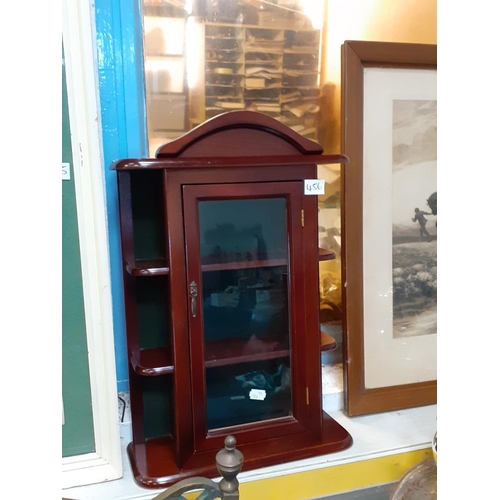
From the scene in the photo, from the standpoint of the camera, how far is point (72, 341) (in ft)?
3.18

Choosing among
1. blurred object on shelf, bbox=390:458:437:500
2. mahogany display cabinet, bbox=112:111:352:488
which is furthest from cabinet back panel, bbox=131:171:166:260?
blurred object on shelf, bbox=390:458:437:500

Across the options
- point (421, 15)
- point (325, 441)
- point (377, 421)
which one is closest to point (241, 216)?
point (325, 441)

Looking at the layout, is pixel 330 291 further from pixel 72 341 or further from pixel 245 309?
pixel 72 341

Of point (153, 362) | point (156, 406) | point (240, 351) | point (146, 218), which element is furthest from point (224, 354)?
point (146, 218)

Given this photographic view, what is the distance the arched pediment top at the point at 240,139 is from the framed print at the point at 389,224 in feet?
0.76

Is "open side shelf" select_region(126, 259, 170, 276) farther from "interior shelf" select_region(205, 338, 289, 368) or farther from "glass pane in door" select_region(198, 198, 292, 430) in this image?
"interior shelf" select_region(205, 338, 289, 368)

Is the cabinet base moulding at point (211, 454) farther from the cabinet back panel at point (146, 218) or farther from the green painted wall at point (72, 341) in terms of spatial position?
the cabinet back panel at point (146, 218)

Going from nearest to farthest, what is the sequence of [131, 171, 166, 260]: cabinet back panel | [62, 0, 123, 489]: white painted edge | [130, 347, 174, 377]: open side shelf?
[62, 0, 123, 489]: white painted edge → [130, 347, 174, 377]: open side shelf → [131, 171, 166, 260]: cabinet back panel

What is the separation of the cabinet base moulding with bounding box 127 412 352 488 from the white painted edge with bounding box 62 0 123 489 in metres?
0.07

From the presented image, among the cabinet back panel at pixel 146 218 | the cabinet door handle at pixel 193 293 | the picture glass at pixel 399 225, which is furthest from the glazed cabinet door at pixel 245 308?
the picture glass at pixel 399 225

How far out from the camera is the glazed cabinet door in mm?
995

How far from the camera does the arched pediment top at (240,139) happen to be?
94 cm
